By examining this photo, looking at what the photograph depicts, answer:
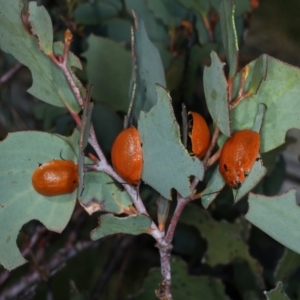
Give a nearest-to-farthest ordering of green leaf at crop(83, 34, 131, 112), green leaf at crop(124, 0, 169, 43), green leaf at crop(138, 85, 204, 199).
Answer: green leaf at crop(138, 85, 204, 199)
green leaf at crop(83, 34, 131, 112)
green leaf at crop(124, 0, 169, 43)

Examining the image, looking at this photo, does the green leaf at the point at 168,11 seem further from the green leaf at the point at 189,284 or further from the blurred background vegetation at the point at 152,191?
the green leaf at the point at 189,284

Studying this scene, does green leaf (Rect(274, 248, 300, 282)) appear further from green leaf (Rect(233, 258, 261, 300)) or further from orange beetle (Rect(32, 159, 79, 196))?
orange beetle (Rect(32, 159, 79, 196))

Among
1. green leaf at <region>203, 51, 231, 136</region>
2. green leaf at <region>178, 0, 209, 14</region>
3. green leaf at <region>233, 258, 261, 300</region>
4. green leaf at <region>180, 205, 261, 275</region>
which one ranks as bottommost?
green leaf at <region>233, 258, 261, 300</region>

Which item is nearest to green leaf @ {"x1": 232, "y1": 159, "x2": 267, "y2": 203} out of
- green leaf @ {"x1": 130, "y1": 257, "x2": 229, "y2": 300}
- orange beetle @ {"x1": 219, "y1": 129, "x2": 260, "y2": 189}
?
orange beetle @ {"x1": 219, "y1": 129, "x2": 260, "y2": 189}

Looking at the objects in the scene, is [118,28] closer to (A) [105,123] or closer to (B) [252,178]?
(A) [105,123]

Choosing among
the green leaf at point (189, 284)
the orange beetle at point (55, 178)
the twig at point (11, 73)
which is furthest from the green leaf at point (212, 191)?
the twig at point (11, 73)

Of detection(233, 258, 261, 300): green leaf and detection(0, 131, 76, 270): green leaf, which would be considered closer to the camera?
detection(0, 131, 76, 270): green leaf

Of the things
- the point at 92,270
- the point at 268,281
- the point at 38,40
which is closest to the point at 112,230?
the point at 38,40
